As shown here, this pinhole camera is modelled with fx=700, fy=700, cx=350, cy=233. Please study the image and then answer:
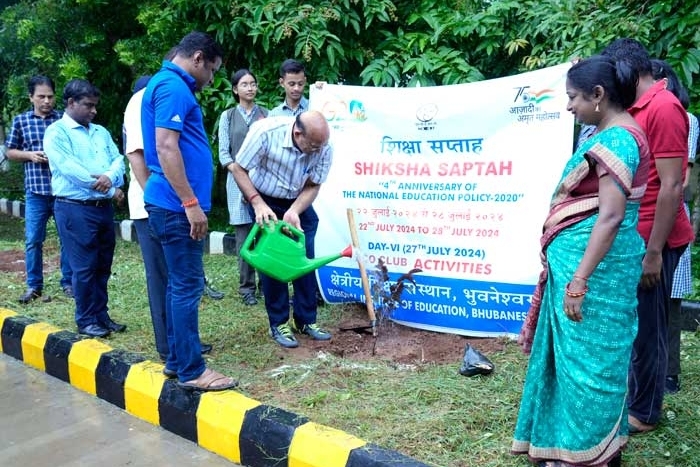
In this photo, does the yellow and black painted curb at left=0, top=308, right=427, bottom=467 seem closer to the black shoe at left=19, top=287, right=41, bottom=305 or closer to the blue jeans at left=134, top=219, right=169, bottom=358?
the blue jeans at left=134, top=219, right=169, bottom=358

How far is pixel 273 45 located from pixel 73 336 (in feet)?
11.3

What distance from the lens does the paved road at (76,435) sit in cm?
326

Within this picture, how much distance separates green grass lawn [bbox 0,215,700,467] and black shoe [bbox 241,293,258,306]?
22 cm

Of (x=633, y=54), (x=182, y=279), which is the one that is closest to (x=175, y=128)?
Result: (x=182, y=279)

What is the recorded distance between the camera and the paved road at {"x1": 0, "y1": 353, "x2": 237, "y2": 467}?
10.7 feet

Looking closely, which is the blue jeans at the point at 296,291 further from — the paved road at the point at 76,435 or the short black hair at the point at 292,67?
the short black hair at the point at 292,67

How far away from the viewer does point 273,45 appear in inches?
264

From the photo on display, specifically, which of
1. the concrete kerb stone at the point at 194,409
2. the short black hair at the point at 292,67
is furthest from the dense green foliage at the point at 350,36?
the concrete kerb stone at the point at 194,409

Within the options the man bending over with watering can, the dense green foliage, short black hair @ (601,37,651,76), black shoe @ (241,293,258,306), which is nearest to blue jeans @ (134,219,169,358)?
the man bending over with watering can

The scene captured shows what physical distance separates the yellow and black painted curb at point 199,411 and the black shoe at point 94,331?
67 millimetres

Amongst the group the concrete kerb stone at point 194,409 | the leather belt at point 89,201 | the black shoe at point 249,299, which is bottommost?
the concrete kerb stone at point 194,409

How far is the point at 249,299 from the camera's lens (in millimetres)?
5395

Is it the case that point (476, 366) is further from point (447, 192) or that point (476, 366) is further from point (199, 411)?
point (199, 411)

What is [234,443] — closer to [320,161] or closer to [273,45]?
[320,161]
